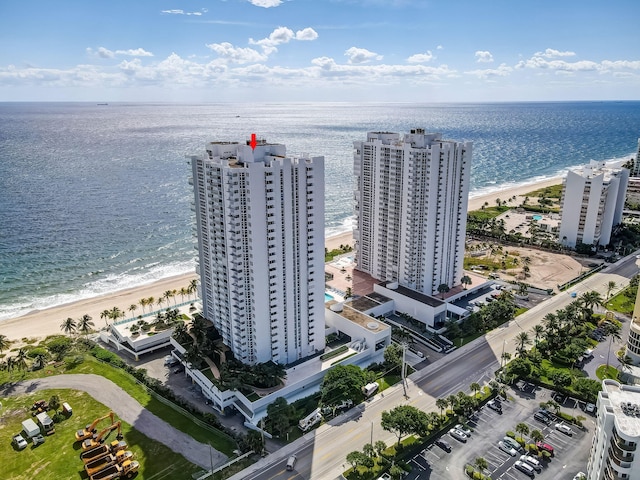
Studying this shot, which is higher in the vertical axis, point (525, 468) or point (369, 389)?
point (369, 389)

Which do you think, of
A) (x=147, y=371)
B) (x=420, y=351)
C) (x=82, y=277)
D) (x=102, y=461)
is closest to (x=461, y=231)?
(x=420, y=351)

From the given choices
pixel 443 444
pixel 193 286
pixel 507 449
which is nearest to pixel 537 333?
pixel 507 449

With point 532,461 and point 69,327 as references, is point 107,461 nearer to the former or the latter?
point 69,327

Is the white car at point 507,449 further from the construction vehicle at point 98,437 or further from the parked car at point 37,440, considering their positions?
the parked car at point 37,440

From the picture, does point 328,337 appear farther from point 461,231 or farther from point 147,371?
point 461,231

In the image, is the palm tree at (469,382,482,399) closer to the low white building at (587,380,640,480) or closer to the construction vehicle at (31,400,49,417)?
the low white building at (587,380,640,480)

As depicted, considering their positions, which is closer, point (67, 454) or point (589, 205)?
point (67, 454)
